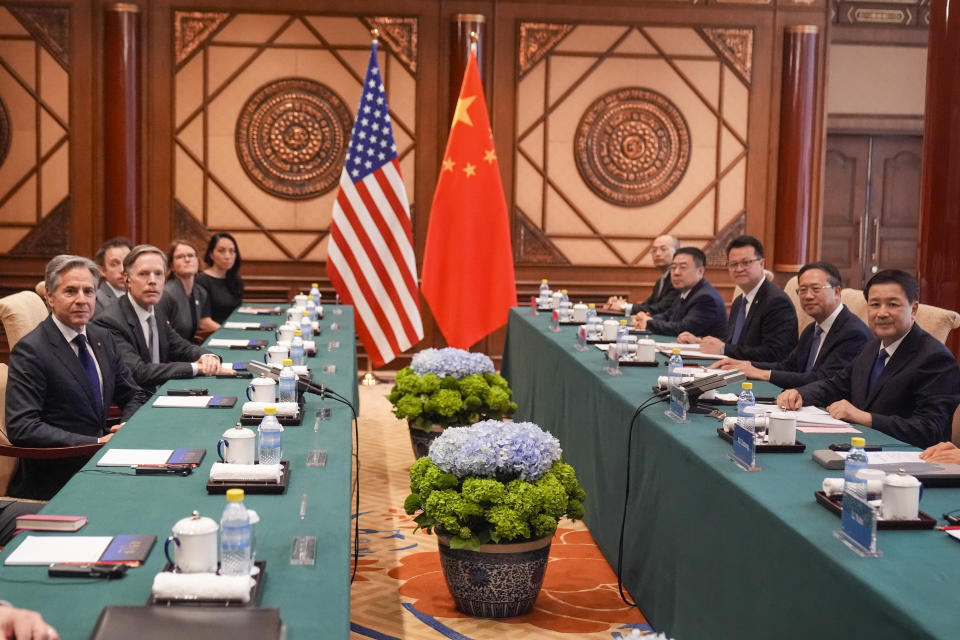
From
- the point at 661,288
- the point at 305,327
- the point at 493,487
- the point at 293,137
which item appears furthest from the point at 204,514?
the point at 293,137

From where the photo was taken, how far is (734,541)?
→ 2.80m

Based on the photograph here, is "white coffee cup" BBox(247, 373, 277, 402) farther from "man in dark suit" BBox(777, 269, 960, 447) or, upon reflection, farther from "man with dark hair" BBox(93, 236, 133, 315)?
"man with dark hair" BBox(93, 236, 133, 315)

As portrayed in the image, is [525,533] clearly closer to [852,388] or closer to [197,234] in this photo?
[852,388]

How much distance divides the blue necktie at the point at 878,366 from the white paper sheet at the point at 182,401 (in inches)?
96.4

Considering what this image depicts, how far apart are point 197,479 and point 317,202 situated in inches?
246

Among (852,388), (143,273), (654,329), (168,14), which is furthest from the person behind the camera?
(168,14)

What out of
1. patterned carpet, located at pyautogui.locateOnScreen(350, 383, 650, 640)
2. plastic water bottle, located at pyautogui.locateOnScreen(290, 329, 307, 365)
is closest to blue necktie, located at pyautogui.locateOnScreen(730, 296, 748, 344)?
patterned carpet, located at pyautogui.locateOnScreen(350, 383, 650, 640)

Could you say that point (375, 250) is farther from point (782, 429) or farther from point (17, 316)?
point (782, 429)

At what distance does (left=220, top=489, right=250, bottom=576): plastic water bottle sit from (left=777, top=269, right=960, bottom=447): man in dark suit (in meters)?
2.36

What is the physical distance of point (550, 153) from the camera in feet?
29.6

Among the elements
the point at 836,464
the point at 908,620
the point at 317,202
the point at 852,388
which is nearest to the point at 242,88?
the point at 317,202

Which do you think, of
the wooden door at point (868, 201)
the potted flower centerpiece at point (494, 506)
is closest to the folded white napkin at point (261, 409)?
the potted flower centerpiece at point (494, 506)

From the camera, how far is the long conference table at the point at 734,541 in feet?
7.08

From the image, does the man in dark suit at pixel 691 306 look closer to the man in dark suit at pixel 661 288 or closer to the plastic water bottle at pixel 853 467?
the man in dark suit at pixel 661 288
